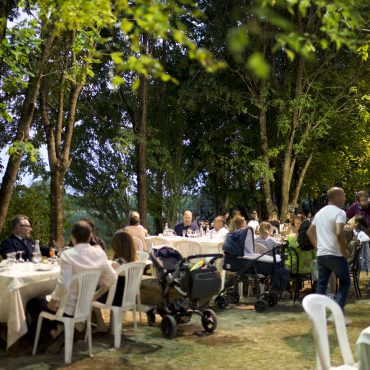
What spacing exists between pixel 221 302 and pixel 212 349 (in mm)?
2365

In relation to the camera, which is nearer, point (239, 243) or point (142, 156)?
point (239, 243)

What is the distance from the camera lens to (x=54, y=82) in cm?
1498

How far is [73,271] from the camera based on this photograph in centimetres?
604

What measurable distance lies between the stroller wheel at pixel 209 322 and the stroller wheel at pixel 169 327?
509 mm

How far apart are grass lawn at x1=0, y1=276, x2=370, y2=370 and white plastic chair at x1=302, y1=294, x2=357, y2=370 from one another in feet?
5.93

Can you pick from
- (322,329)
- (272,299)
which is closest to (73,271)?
(322,329)

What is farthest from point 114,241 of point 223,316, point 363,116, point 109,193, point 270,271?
point 109,193

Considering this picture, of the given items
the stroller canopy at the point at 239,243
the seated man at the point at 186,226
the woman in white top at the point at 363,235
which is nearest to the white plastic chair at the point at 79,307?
the stroller canopy at the point at 239,243

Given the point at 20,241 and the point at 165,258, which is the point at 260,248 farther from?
the point at 20,241

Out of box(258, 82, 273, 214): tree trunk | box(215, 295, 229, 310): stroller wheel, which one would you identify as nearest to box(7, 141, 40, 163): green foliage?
box(215, 295, 229, 310): stroller wheel

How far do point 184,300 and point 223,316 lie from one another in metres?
1.17

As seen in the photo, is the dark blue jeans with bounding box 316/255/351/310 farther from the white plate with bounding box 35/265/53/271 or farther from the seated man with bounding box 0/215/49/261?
the seated man with bounding box 0/215/49/261

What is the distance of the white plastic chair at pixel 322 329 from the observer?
3947 millimetres

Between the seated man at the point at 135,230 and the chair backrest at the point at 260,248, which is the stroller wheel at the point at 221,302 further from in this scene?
the seated man at the point at 135,230
